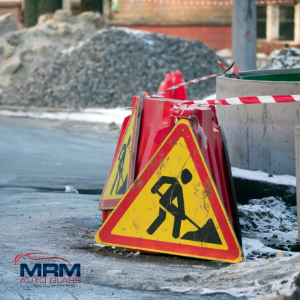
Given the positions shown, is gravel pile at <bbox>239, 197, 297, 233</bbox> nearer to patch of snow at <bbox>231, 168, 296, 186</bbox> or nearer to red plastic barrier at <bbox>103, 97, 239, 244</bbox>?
patch of snow at <bbox>231, 168, 296, 186</bbox>

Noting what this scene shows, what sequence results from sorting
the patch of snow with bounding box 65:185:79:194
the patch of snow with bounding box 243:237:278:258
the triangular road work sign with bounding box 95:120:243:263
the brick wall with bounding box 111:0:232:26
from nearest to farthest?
the triangular road work sign with bounding box 95:120:243:263 → the patch of snow with bounding box 243:237:278:258 → the patch of snow with bounding box 65:185:79:194 → the brick wall with bounding box 111:0:232:26

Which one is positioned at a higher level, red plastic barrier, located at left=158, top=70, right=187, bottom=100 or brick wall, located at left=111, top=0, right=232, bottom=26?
brick wall, located at left=111, top=0, right=232, bottom=26

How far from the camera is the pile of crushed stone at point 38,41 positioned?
64.8ft

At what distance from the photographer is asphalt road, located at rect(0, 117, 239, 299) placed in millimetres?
3232

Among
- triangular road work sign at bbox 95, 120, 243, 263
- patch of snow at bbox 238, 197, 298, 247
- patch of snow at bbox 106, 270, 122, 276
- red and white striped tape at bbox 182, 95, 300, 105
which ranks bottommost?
patch of snow at bbox 238, 197, 298, 247

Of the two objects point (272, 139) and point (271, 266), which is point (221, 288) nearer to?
point (271, 266)

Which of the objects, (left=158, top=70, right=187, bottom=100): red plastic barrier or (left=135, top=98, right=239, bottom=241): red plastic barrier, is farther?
(left=158, top=70, right=187, bottom=100): red plastic barrier

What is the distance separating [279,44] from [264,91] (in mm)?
20284

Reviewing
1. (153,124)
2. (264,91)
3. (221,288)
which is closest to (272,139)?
(264,91)

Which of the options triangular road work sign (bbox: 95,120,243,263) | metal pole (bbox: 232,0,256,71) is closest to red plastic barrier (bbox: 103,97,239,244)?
triangular road work sign (bbox: 95,120,243,263)

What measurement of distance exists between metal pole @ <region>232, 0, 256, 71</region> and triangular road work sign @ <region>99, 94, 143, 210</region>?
8399 mm

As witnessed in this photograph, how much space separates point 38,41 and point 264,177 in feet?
56.1

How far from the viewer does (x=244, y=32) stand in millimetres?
12211

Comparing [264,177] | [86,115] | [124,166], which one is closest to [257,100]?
[264,177]
